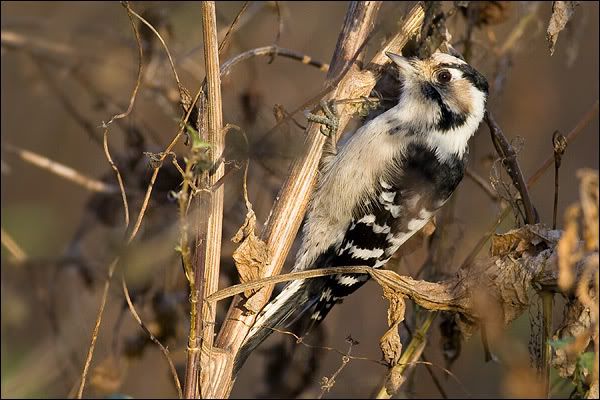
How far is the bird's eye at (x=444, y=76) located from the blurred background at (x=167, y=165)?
167 millimetres

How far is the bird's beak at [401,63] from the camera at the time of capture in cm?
334

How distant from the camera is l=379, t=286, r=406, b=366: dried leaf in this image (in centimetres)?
271

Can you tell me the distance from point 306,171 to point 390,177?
104 cm

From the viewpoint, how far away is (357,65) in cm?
319

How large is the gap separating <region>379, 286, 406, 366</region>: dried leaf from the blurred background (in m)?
0.17

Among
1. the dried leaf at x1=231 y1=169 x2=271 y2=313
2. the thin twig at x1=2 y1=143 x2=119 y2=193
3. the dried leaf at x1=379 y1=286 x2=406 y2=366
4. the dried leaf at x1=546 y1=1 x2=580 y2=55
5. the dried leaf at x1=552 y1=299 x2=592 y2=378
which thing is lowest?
the dried leaf at x1=552 y1=299 x2=592 y2=378

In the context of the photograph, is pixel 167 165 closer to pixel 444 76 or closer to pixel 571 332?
pixel 444 76

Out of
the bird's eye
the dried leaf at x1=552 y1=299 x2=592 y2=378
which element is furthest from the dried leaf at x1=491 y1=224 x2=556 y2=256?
the bird's eye

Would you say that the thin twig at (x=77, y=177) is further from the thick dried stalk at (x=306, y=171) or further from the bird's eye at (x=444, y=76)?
the bird's eye at (x=444, y=76)

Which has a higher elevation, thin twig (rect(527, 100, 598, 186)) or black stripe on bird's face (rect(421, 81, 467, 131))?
black stripe on bird's face (rect(421, 81, 467, 131))

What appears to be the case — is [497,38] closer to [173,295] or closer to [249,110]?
[249,110]

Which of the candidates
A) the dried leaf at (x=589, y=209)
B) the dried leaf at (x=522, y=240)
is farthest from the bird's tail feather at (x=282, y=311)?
the dried leaf at (x=589, y=209)

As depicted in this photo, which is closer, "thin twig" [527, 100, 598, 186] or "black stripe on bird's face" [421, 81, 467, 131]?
"thin twig" [527, 100, 598, 186]

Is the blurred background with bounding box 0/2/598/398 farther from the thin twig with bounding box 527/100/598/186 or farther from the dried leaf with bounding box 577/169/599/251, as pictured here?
the dried leaf with bounding box 577/169/599/251
